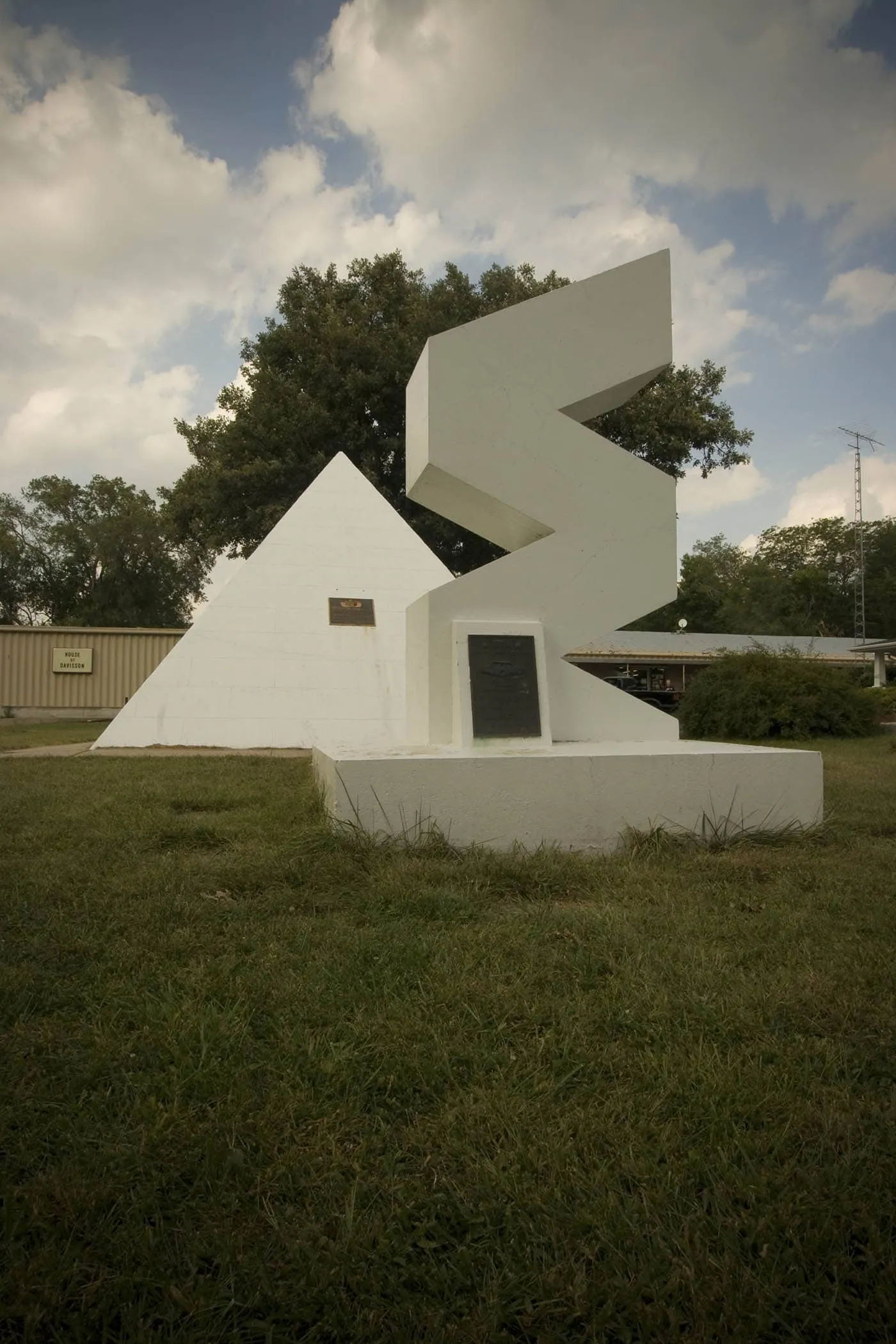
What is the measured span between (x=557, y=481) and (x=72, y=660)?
14.7m

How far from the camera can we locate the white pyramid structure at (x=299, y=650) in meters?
9.69

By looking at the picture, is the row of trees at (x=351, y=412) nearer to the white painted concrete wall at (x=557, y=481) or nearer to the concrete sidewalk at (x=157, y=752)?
the concrete sidewalk at (x=157, y=752)

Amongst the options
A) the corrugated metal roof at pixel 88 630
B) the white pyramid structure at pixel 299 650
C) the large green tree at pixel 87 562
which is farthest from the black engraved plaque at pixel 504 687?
the large green tree at pixel 87 562

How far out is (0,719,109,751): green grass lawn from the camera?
36.4 feet

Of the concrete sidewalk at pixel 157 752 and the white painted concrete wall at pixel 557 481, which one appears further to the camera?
the concrete sidewalk at pixel 157 752

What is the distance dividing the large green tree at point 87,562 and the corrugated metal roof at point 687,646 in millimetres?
15915

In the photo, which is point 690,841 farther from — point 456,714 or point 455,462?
point 455,462

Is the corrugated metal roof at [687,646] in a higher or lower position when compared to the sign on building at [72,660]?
higher

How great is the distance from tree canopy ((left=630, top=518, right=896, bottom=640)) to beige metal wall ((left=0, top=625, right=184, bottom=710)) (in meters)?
24.4

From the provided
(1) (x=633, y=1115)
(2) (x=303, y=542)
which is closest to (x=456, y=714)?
(1) (x=633, y=1115)

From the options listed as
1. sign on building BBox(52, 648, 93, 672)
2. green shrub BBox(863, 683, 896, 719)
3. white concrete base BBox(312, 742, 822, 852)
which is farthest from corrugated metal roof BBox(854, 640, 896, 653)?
white concrete base BBox(312, 742, 822, 852)

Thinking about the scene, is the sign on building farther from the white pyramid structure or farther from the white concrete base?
the white concrete base

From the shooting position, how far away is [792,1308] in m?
1.28

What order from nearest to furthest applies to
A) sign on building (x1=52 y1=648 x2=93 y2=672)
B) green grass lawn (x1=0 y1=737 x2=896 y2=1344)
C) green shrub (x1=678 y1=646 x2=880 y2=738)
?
green grass lawn (x1=0 y1=737 x2=896 y2=1344) < green shrub (x1=678 y1=646 x2=880 y2=738) < sign on building (x1=52 y1=648 x2=93 y2=672)
